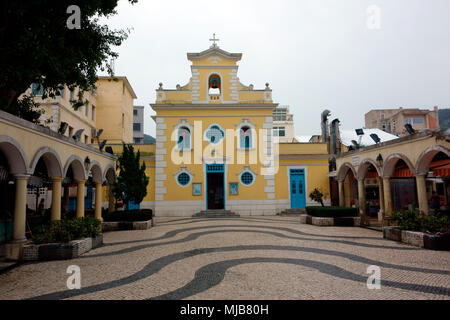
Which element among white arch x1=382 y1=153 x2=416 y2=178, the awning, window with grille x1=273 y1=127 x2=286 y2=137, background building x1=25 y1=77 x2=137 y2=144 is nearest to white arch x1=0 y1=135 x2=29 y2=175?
white arch x1=382 y1=153 x2=416 y2=178

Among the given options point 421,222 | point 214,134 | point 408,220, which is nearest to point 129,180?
point 214,134

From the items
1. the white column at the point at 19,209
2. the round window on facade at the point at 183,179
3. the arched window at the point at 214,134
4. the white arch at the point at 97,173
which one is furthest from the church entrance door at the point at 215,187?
the white column at the point at 19,209

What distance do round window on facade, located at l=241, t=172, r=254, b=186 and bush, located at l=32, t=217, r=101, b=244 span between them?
12839mm

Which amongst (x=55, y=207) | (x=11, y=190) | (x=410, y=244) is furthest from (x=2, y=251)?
(x=410, y=244)

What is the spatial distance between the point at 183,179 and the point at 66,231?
12.2m

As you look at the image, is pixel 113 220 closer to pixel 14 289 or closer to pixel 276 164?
pixel 14 289

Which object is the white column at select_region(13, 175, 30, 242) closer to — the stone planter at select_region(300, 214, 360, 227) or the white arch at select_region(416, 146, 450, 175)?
the stone planter at select_region(300, 214, 360, 227)

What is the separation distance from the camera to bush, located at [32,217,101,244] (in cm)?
824

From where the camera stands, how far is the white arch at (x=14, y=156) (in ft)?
23.4

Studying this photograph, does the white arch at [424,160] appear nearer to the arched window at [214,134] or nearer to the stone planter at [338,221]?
the stone planter at [338,221]

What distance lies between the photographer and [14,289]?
5379 millimetres

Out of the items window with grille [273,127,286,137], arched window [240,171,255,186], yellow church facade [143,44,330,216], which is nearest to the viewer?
yellow church facade [143,44,330,216]

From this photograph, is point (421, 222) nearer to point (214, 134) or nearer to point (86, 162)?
point (86, 162)
